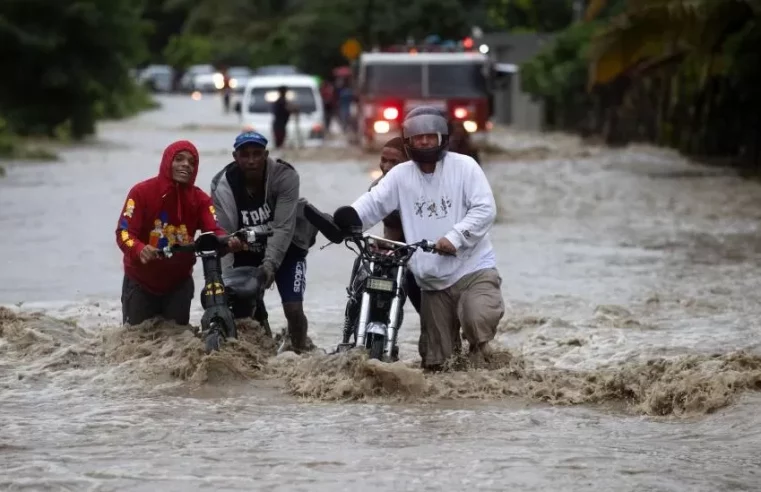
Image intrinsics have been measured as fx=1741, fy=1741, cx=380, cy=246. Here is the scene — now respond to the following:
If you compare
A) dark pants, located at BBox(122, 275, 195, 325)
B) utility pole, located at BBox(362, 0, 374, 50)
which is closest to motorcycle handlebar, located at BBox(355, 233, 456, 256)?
dark pants, located at BBox(122, 275, 195, 325)

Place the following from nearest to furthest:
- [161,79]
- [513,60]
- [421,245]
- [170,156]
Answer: [421,245], [170,156], [513,60], [161,79]

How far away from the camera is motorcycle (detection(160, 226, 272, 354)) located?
963cm

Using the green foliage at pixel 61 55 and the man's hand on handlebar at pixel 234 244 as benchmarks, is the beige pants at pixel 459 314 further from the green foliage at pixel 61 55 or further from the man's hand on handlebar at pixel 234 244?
the green foliage at pixel 61 55

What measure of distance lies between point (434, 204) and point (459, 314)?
2.04ft

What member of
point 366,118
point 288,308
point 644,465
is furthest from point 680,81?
point 644,465

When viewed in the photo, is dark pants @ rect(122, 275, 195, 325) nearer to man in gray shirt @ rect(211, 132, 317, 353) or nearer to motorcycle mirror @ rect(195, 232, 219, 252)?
man in gray shirt @ rect(211, 132, 317, 353)

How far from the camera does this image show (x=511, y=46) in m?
58.3

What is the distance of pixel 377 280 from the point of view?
30.4 feet

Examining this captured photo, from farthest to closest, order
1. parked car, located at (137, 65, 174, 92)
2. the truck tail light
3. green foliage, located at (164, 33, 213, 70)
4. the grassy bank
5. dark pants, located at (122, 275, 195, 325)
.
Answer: green foliage, located at (164, 33, 213, 70), parked car, located at (137, 65, 174, 92), the grassy bank, the truck tail light, dark pants, located at (122, 275, 195, 325)

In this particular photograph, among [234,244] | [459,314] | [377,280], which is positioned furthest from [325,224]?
[459,314]

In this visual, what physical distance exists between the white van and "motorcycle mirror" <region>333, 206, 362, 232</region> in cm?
2625

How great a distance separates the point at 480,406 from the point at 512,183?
61.1 ft

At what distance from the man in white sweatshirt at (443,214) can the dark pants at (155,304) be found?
140 cm

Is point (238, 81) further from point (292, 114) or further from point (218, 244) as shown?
point (218, 244)
